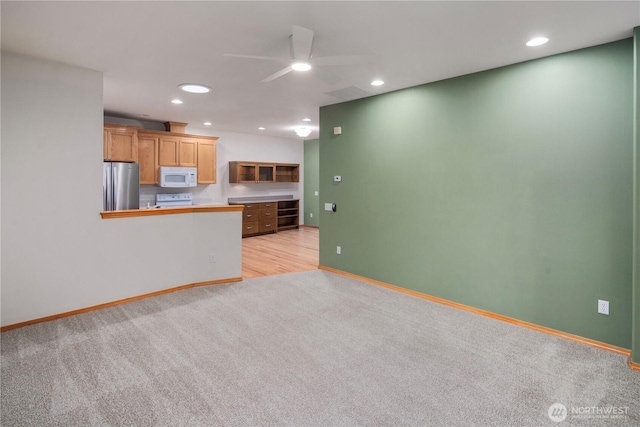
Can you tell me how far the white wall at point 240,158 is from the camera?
707 centimetres

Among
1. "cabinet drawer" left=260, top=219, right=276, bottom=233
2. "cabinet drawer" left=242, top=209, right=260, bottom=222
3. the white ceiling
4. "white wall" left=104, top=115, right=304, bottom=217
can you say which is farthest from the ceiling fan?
"cabinet drawer" left=260, top=219, right=276, bottom=233

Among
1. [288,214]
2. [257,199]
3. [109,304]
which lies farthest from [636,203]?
[288,214]

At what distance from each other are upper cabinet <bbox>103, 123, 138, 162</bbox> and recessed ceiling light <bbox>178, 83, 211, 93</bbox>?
2246mm

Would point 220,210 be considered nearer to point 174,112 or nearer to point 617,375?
point 174,112

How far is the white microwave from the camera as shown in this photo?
6.58 meters

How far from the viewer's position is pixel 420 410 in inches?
80.7

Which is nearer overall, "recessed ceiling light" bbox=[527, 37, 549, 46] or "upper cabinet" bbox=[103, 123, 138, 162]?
"recessed ceiling light" bbox=[527, 37, 549, 46]

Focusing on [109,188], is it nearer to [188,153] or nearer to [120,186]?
[120,186]

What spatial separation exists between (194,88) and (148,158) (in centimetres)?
275

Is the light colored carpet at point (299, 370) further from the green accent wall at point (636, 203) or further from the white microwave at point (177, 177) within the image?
the white microwave at point (177, 177)

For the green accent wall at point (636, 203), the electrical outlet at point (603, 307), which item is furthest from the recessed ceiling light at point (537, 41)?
the electrical outlet at point (603, 307)

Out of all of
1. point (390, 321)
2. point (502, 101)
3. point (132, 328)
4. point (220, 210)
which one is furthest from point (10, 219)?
point (502, 101)

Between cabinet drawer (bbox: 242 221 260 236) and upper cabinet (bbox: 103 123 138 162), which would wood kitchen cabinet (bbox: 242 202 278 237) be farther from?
upper cabinet (bbox: 103 123 138 162)

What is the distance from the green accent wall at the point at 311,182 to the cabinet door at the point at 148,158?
14.9 ft
